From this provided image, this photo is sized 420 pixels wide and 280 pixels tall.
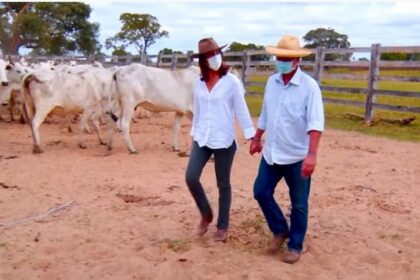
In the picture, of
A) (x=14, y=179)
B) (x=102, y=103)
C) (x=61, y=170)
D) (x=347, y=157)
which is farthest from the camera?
(x=102, y=103)

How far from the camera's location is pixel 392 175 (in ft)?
25.9

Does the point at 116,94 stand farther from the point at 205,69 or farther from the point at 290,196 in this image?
the point at 290,196

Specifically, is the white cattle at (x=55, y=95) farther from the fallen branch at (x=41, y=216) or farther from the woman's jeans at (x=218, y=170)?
the woman's jeans at (x=218, y=170)

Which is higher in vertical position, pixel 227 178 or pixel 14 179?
pixel 227 178

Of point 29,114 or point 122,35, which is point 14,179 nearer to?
point 29,114

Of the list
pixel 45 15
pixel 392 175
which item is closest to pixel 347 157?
pixel 392 175

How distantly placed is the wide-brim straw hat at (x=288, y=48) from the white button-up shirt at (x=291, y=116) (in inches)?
6.0

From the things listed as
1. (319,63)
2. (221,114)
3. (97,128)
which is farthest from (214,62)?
(319,63)

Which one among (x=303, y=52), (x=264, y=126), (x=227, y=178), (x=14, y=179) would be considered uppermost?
(x=303, y=52)

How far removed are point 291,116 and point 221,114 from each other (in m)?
0.65

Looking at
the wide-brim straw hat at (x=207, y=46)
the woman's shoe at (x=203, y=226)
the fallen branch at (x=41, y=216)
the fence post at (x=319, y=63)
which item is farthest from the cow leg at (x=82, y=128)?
the fence post at (x=319, y=63)

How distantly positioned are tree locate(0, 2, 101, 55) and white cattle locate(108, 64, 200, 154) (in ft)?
102

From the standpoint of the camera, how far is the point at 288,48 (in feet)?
14.7

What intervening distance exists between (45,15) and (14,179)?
3553 cm
